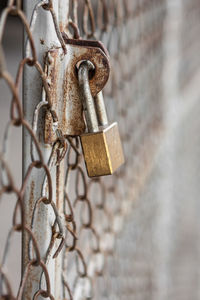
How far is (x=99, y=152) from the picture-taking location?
69 centimetres

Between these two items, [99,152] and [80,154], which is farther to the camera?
[80,154]

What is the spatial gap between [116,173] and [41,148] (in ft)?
2.63

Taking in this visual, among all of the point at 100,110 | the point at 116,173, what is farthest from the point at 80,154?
the point at 116,173

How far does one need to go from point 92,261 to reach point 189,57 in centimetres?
236

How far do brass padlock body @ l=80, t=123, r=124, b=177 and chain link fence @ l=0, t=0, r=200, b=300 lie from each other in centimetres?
4

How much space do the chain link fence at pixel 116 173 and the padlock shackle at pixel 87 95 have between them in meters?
0.05

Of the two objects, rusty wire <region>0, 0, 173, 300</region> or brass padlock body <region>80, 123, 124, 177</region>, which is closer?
rusty wire <region>0, 0, 173, 300</region>

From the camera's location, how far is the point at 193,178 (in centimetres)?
363

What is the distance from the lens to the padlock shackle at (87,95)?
2.18 feet

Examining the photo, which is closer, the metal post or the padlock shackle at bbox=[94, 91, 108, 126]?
the metal post

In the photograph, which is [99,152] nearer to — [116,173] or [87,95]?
[87,95]

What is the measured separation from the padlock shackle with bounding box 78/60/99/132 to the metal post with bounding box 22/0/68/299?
0.05 metres

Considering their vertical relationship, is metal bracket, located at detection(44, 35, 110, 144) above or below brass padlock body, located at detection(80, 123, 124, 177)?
above

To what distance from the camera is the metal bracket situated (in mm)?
650
